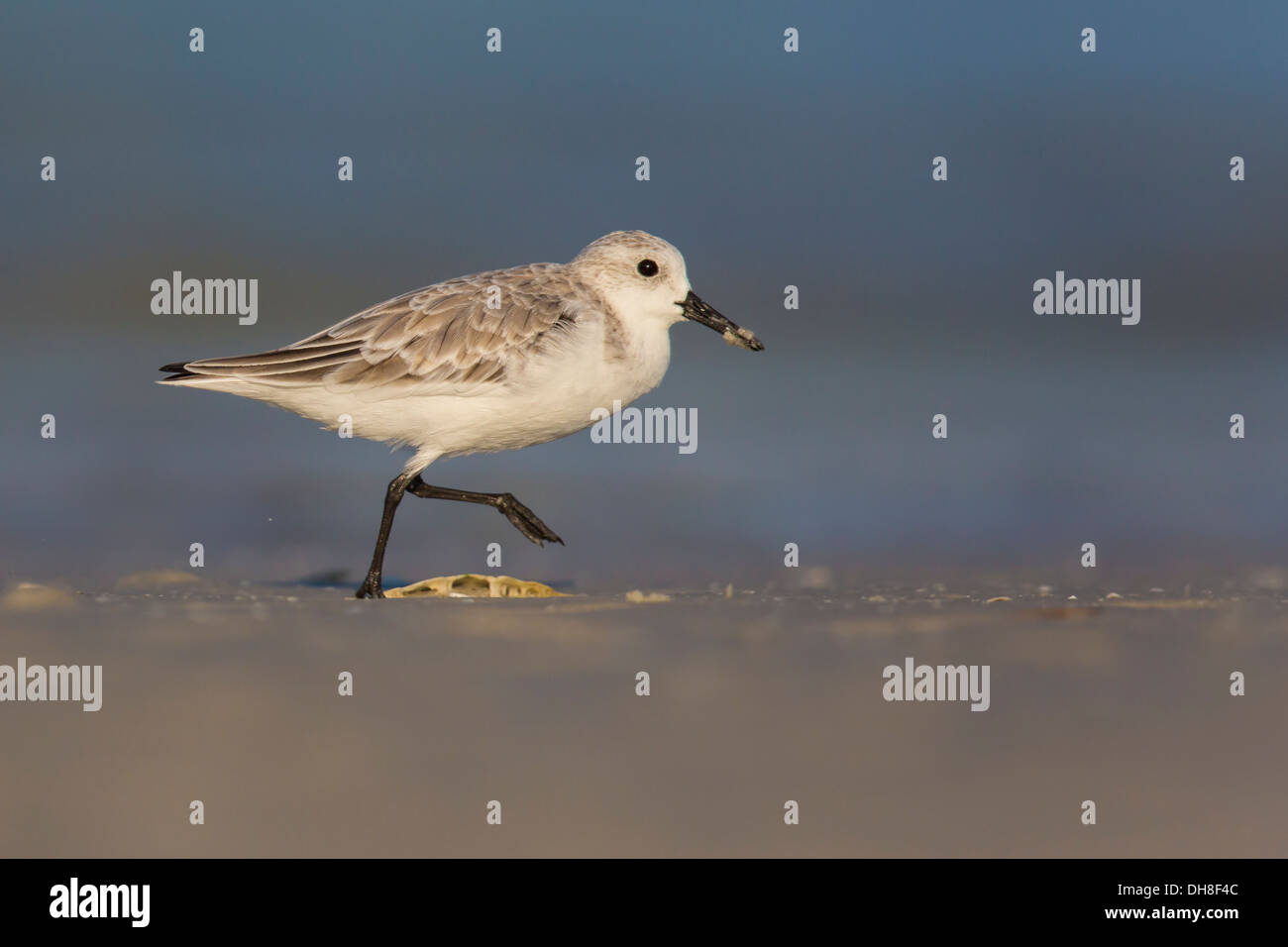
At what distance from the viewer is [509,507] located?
805 centimetres

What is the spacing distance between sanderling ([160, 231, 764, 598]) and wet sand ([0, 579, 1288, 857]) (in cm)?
120

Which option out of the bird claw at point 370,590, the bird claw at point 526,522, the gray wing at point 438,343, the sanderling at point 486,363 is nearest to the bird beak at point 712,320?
the sanderling at point 486,363

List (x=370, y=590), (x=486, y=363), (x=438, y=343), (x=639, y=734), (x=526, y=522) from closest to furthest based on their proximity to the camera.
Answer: (x=639, y=734) → (x=370, y=590) → (x=486, y=363) → (x=438, y=343) → (x=526, y=522)

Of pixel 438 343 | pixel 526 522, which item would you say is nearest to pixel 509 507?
pixel 526 522

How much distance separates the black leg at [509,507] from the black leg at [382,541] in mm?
65

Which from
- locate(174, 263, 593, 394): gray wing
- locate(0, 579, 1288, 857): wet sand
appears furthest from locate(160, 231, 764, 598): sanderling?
locate(0, 579, 1288, 857): wet sand

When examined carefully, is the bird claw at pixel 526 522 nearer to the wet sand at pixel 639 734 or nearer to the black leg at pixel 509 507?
the black leg at pixel 509 507

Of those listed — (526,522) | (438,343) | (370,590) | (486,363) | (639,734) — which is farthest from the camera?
(526,522)

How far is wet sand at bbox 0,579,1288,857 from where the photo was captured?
459cm

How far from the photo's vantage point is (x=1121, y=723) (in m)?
5.36

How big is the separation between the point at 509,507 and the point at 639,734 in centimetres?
295

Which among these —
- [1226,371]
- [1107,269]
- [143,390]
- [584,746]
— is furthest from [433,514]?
[1107,269]

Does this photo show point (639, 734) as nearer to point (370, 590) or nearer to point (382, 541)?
point (370, 590)

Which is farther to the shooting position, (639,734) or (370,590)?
(370,590)
